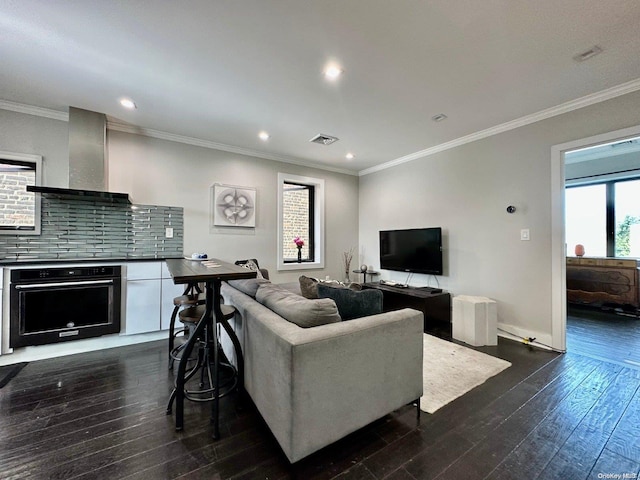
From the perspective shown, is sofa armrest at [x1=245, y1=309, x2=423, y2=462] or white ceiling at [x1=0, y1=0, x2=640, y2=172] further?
A: white ceiling at [x1=0, y1=0, x2=640, y2=172]

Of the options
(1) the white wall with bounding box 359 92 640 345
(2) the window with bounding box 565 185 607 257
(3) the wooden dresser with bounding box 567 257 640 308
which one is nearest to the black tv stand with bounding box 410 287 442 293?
(1) the white wall with bounding box 359 92 640 345

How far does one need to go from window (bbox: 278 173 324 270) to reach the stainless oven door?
2.45 m

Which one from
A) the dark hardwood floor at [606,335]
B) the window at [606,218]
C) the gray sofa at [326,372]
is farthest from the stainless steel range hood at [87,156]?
the window at [606,218]

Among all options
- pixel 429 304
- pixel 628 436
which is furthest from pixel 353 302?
pixel 429 304

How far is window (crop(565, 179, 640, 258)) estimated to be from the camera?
4586 millimetres

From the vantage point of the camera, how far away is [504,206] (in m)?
3.41

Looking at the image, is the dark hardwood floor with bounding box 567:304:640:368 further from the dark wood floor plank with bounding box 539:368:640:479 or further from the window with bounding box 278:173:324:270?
the window with bounding box 278:173:324:270

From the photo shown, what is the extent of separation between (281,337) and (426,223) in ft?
12.0

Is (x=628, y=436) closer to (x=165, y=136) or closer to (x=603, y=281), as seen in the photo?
(x=603, y=281)

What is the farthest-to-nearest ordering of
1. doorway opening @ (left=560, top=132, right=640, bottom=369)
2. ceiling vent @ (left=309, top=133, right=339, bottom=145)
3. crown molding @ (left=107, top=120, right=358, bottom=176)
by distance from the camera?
doorway opening @ (left=560, top=132, right=640, bottom=369), ceiling vent @ (left=309, top=133, right=339, bottom=145), crown molding @ (left=107, top=120, right=358, bottom=176)

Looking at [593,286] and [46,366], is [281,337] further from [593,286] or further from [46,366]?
[593,286]

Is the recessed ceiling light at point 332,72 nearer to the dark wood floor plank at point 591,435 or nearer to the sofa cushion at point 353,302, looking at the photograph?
the sofa cushion at point 353,302

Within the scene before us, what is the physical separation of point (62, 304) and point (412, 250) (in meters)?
4.58

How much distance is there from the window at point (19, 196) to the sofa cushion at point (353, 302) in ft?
11.3
